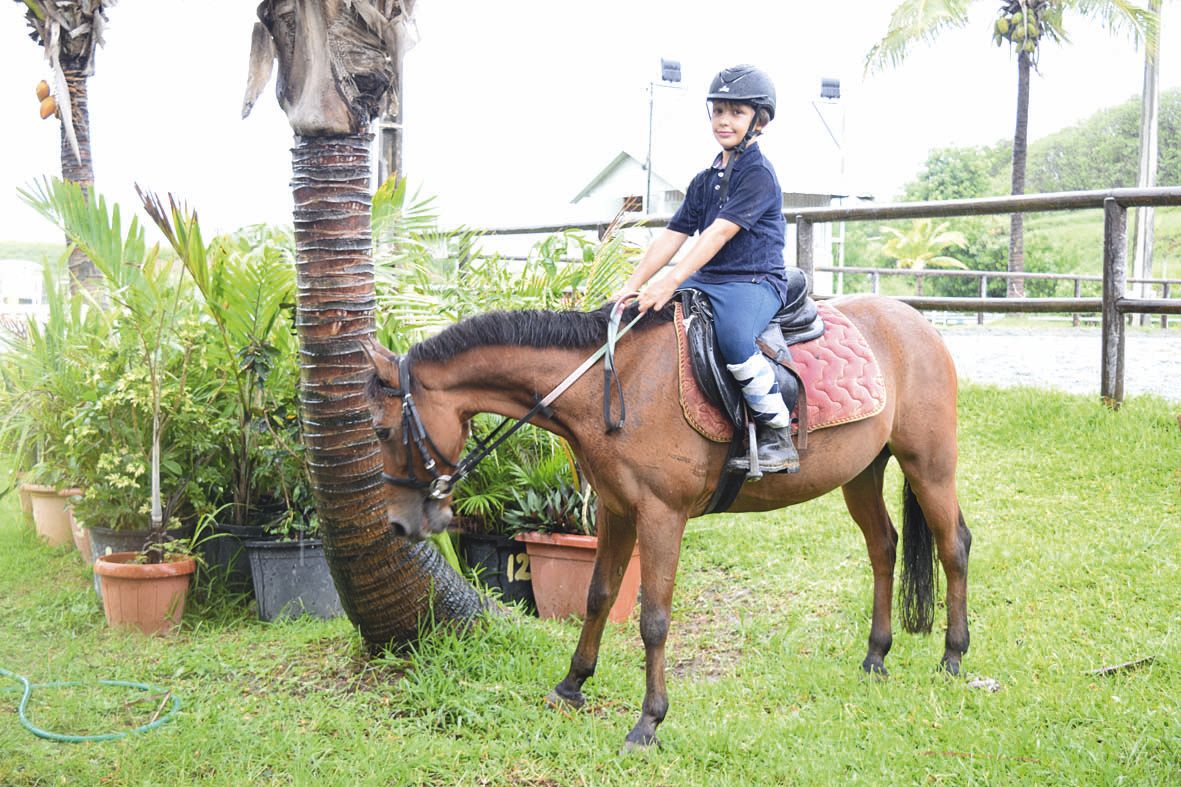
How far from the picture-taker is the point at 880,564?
14.8 ft

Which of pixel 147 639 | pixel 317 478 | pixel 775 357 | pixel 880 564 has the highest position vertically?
pixel 775 357

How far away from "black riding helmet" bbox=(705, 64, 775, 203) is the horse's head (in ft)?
4.72

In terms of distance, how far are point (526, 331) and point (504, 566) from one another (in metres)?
2.22

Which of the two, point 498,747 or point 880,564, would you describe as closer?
point 498,747

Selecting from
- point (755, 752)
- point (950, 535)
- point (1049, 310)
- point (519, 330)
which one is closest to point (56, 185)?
point (519, 330)

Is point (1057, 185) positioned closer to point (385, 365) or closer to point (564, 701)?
point (564, 701)

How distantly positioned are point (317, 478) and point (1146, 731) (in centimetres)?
340

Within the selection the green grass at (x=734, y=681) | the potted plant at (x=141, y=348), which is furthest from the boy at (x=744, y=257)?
the potted plant at (x=141, y=348)

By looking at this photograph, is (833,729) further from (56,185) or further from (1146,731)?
(56,185)

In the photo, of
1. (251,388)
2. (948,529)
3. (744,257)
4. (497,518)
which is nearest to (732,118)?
(744,257)

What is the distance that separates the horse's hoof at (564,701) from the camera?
386 centimetres

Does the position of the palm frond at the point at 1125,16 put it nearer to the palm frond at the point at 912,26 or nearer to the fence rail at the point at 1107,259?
the palm frond at the point at 912,26

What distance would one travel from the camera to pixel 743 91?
3551 mm

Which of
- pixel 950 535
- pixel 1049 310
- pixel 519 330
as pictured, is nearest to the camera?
pixel 519 330
